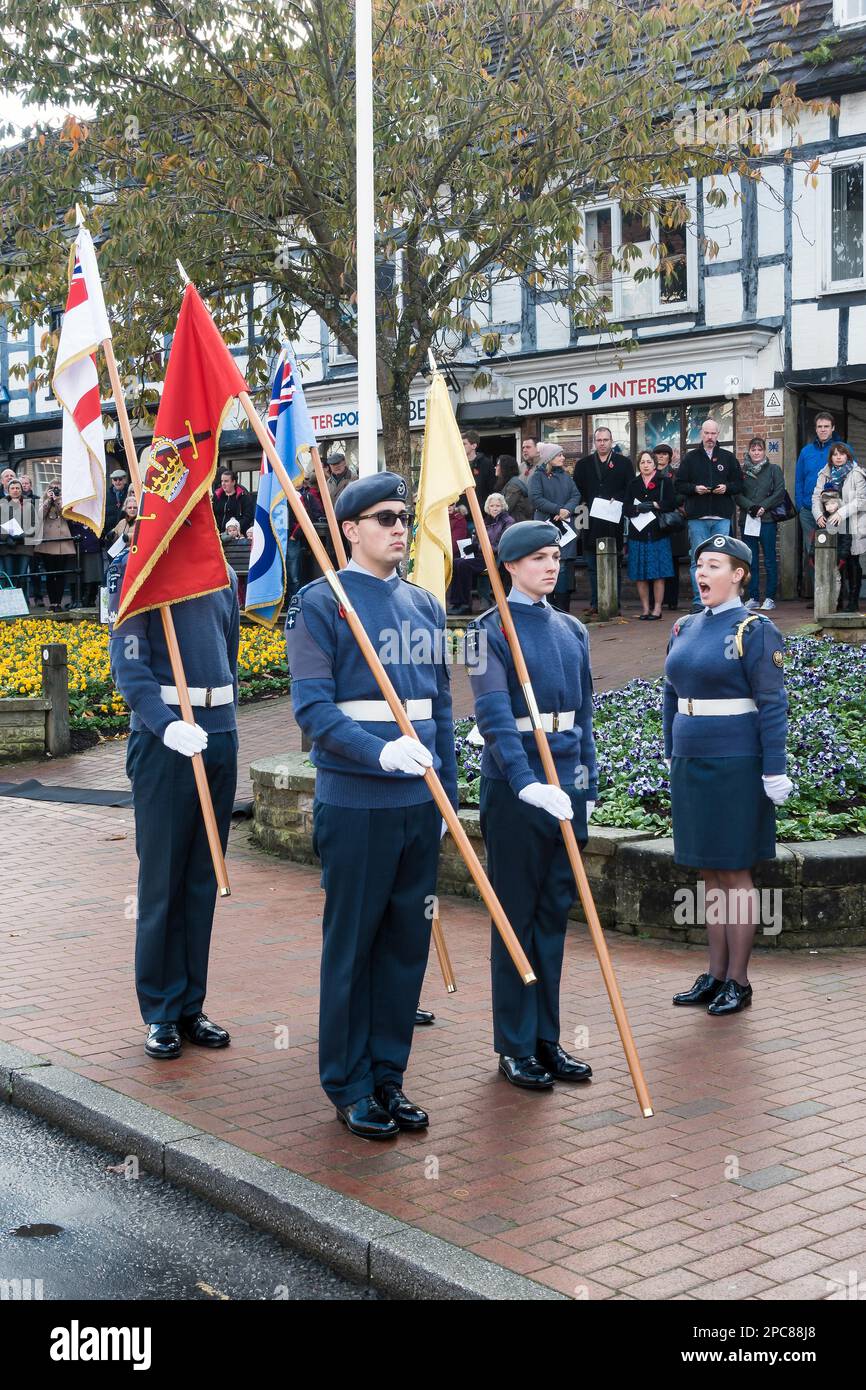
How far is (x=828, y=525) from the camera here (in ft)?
53.8

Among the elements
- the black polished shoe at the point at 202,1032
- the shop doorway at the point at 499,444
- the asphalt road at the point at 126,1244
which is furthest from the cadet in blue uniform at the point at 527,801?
the shop doorway at the point at 499,444

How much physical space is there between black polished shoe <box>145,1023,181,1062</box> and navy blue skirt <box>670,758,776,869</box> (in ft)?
7.30

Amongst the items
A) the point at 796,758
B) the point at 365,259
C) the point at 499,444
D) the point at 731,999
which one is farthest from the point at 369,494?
the point at 499,444

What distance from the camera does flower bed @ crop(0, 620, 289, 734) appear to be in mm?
14367

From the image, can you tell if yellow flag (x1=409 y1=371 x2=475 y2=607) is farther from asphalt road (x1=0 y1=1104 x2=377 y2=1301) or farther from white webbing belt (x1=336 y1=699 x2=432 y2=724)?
asphalt road (x1=0 y1=1104 x2=377 y2=1301)

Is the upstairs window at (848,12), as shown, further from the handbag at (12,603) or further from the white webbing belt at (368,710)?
the white webbing belt at (368,710)

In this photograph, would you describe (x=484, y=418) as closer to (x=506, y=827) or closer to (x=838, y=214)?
(x=838, y=214)

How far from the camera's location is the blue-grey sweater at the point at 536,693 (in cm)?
551

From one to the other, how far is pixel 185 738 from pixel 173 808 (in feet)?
1.30

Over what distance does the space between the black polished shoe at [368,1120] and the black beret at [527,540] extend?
1926 millimetres

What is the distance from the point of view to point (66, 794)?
38.9 ft

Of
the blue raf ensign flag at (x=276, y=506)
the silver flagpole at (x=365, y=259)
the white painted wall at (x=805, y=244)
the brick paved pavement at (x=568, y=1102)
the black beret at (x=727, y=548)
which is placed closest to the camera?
the brick paved pavement at (x=568, y=1102)

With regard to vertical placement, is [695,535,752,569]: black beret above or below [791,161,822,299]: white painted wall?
below

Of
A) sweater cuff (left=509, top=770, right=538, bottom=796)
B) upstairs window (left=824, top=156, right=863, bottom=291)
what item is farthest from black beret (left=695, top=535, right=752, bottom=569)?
upstairs window (left=824, top=156, right=863, bottom=291)
